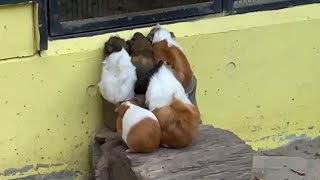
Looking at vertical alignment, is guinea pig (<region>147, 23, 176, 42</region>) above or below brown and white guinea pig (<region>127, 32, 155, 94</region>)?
above

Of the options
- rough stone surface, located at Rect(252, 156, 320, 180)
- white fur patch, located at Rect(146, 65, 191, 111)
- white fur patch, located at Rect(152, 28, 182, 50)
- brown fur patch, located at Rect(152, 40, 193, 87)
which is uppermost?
white fur patch, located at Rect(152, 28, 182, 50)

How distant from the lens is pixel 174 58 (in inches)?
149

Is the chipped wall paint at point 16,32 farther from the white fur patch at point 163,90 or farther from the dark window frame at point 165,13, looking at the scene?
the white fur patch at point 163,90

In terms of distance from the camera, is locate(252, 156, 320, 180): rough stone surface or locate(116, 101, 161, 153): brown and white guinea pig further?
locate(252, 156, 320, 180): rough stone surface

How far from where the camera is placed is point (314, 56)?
435cm

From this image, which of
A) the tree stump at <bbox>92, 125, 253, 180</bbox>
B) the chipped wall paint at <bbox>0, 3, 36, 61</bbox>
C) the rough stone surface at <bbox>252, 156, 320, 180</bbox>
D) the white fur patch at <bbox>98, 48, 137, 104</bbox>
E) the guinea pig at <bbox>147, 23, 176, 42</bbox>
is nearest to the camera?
the tree stump at <bbox>92, 125, 253, 180</bbox>

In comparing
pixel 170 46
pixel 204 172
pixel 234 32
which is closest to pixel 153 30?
pixel 170 46

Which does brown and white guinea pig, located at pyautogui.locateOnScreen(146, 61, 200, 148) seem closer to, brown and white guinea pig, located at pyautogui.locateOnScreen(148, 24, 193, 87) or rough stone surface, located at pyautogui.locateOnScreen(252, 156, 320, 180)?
brown and white guinea pig, located at pyautogui.locateOnScreen(148, 24, 193, 87)

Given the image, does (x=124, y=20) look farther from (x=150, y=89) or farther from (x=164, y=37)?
(x=150, y=89)

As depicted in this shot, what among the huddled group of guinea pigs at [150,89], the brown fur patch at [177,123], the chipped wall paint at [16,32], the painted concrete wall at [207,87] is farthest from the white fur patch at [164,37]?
the chipped wall paint at [16,32]

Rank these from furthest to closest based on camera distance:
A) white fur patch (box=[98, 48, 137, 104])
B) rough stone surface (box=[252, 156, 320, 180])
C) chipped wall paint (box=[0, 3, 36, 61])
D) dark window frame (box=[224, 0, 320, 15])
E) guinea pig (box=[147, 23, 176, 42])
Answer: rough stone surface (box=[252, 156, 320, 180]) < dark window frame (box=[224, 0, 320, 15]) < guinea pig (box=[147, 23, 176, 42]) < white fur patch (box=[98, 48, 137, 104]) < chipped wall paint (box=[0, 3, 36, 61])

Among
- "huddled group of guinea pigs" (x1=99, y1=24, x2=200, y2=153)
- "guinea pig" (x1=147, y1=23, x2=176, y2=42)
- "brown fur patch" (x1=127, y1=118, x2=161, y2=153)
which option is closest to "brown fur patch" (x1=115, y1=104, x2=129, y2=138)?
"huddled group of guinea pigs" (x1=99, y1=24, x2=200, y2=153)

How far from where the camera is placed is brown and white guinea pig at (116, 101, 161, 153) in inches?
139

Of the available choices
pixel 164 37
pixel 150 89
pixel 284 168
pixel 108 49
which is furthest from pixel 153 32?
pixel 284 168
